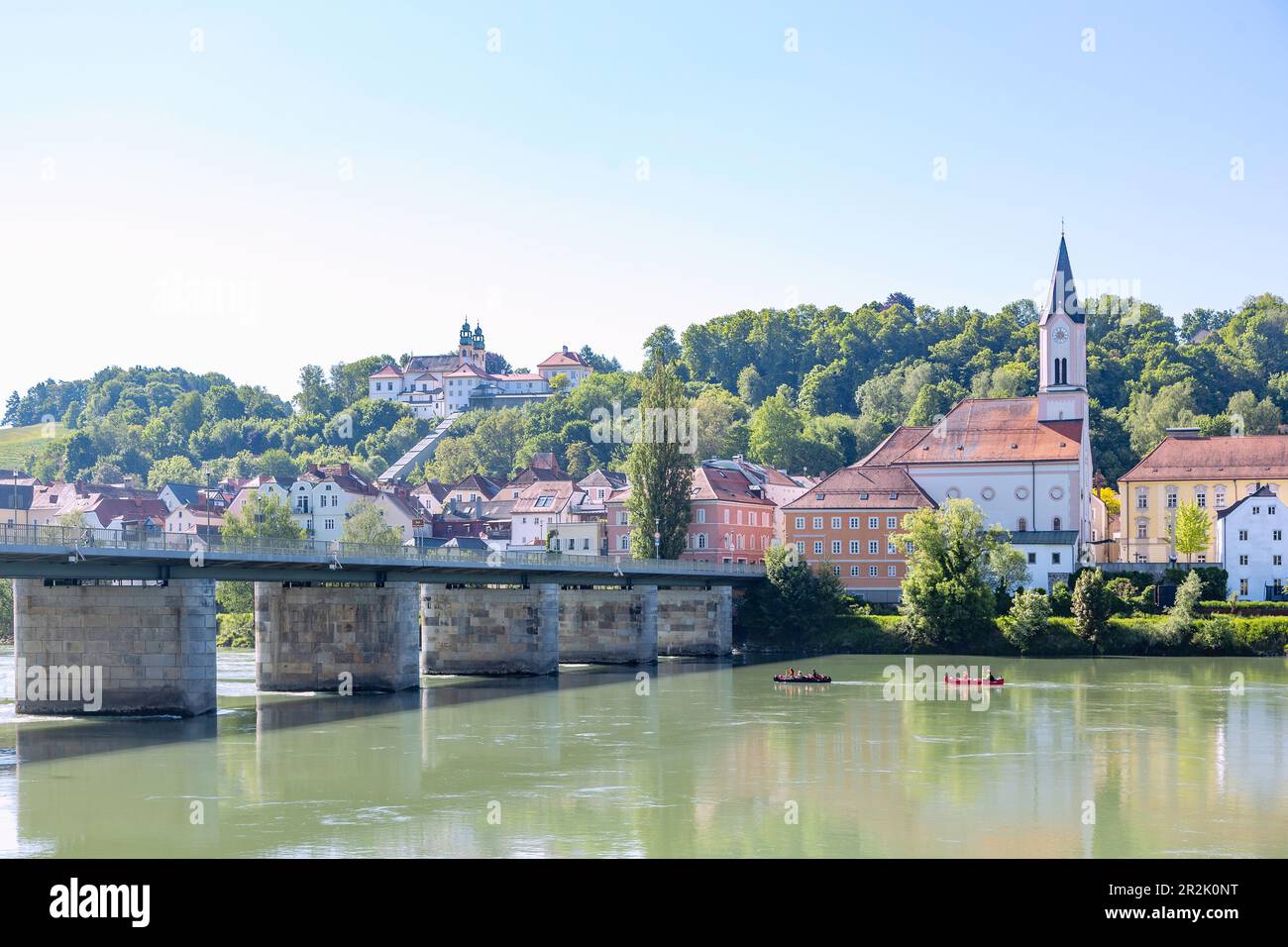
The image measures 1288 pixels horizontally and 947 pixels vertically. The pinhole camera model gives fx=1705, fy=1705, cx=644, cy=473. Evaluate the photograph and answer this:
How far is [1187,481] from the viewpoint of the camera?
109750mm

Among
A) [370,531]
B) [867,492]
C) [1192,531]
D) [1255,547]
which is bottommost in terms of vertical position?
[1255,547]

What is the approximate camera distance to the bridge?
55.8 meters

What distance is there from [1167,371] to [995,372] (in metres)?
16.5

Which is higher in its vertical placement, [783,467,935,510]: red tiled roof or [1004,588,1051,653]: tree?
[783,467,935,510]: red tiled roof

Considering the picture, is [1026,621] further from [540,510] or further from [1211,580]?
[540,510]

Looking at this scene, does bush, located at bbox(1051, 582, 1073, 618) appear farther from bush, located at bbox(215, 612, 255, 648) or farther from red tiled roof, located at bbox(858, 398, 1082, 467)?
bush, located at bbox(215, 612, 255, 648)

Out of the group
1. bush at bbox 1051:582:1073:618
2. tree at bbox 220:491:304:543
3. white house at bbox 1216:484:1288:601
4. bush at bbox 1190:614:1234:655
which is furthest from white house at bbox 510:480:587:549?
bush at bbox 1190:614:1234:655

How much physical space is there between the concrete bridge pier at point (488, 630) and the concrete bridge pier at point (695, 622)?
1743 centimetres

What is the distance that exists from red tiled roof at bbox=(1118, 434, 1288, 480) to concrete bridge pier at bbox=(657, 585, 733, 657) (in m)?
30.9

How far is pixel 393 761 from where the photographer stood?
161 ft

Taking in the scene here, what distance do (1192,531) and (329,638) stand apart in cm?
5608

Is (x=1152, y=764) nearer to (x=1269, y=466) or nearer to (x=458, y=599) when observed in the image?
(x=458, y=599)

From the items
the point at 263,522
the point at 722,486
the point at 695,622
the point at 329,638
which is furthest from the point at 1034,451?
the point at 329,638
